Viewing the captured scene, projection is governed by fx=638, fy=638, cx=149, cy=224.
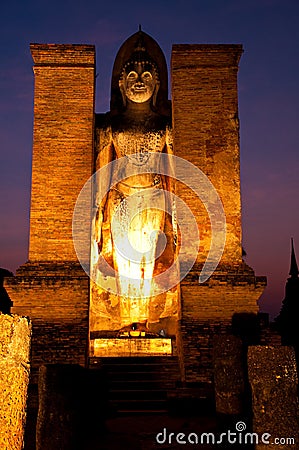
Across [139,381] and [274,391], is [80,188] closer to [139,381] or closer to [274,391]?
[139,381]

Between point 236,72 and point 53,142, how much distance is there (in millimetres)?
3599

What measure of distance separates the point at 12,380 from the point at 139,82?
31.4ft

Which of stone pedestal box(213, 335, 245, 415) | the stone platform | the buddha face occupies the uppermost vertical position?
the buddha face

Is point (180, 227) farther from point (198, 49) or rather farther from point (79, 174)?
point (198, 49)

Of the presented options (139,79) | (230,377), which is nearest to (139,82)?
(139,79)

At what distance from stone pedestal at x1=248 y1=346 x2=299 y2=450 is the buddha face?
26.1 ft

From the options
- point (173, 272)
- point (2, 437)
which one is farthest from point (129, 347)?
point (2, 437)

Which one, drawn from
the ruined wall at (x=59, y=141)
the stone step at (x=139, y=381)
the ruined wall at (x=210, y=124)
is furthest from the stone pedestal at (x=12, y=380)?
the ruined wall at (x=210, y=124)

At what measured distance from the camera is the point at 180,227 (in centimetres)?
1109

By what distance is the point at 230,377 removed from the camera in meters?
8.02

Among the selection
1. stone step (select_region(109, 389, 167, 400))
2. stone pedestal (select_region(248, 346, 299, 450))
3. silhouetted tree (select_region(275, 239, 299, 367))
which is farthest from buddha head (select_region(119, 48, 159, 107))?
silhouetted tree (select_region(275, 239, 299, 367))

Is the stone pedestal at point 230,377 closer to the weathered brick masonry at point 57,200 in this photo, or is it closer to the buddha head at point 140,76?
the weathered brick masonry at point 57,200

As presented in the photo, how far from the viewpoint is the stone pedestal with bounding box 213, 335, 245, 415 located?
26.1 feet

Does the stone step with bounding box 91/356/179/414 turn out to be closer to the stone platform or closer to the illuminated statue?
the stone platform
